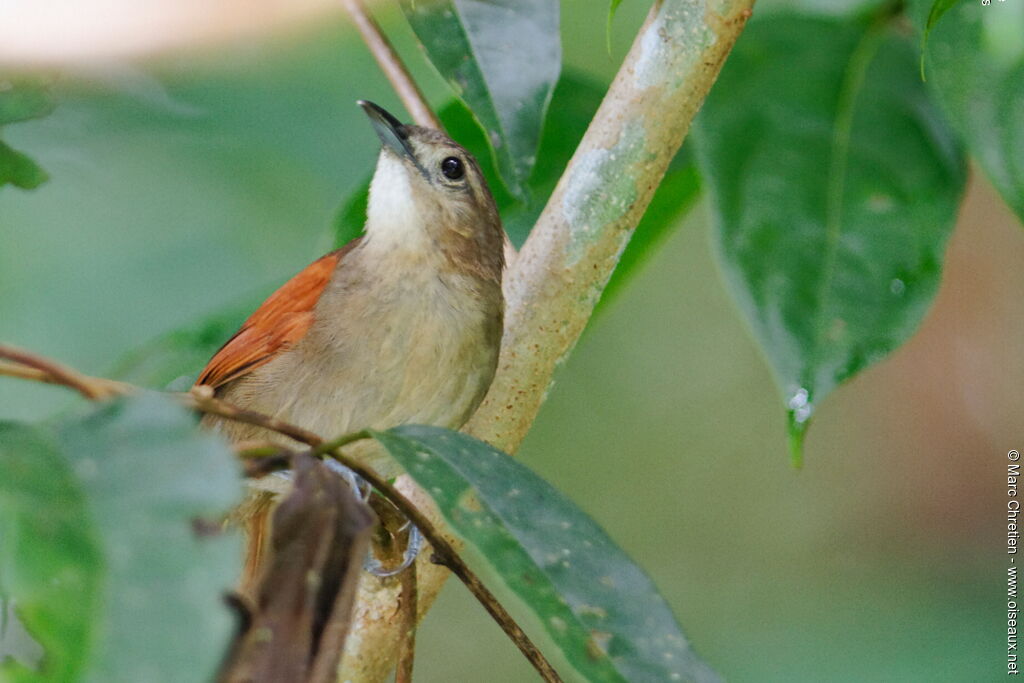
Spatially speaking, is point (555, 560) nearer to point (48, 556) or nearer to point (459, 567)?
point (459, 567)

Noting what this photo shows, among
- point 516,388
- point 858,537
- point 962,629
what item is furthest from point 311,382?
point 858,537

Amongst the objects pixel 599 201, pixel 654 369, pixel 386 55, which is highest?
pixel 386 55

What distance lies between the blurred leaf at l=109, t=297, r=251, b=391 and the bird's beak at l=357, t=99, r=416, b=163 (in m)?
0.47

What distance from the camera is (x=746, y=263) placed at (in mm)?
1835

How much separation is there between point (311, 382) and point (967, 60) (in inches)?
47.1

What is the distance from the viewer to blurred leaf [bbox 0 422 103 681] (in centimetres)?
85

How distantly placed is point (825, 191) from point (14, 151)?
52.7 inches

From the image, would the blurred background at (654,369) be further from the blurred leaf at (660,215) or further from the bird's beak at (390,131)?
the blurred leaf at (660,215)

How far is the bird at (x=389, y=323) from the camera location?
200 centimetres

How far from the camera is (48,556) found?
886 mm

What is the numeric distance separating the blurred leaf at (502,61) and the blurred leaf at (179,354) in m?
0.80

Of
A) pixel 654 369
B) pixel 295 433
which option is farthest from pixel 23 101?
pixel 654 369

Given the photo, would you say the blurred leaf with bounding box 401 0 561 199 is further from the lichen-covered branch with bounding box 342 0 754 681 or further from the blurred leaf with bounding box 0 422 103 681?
the blurred leaf with bounding box 0 422 103 681

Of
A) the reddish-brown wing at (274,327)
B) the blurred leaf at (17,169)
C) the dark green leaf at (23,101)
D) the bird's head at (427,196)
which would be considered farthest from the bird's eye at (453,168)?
the blurred leaf at (17,169)
